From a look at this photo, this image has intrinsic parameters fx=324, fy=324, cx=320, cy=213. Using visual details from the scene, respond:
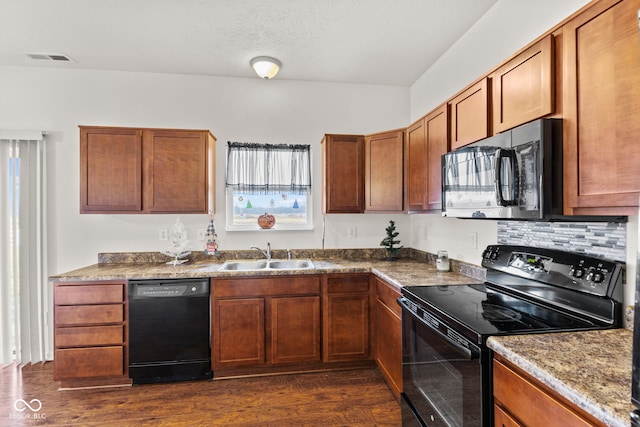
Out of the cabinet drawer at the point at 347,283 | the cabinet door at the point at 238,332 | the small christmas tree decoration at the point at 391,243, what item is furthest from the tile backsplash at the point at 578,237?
the cabinet door at the point at 238,332

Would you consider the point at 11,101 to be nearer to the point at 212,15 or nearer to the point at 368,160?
the point at 212,15

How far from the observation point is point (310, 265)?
2988 millimetres

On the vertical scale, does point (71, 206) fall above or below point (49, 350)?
above

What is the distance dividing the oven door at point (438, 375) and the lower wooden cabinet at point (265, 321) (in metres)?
0.94

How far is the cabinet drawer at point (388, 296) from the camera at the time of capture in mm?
2293

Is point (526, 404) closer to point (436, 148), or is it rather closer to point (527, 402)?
point (527, 402)

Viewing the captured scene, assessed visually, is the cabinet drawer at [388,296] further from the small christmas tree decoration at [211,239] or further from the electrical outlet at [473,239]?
the small christmas tree decoration at [211,239]

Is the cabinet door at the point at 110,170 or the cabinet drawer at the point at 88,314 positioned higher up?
the cabinet door at the point at 110,170

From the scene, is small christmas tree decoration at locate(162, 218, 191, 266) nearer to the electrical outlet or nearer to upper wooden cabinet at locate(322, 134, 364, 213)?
upper wooden cabinet at locate(322, 134, 364, 213)

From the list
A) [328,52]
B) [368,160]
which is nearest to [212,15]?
[328,52]

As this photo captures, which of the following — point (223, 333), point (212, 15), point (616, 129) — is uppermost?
point (212, 15)

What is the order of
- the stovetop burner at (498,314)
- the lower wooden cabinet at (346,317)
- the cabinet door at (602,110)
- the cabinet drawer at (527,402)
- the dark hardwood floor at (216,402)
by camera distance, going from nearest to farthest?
the cabinet drawer at (527,402) → the cabinet door at (602,110) → the stovetop burner at (498,314) → the dark hardwood floor at (216,402) → the lower wooden cabinet at (346,317)

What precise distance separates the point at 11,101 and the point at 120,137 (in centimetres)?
126

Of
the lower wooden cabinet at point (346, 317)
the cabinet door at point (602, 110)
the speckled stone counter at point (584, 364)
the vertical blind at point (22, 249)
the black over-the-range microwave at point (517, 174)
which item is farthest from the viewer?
the vertical blind at point (22, 249)
